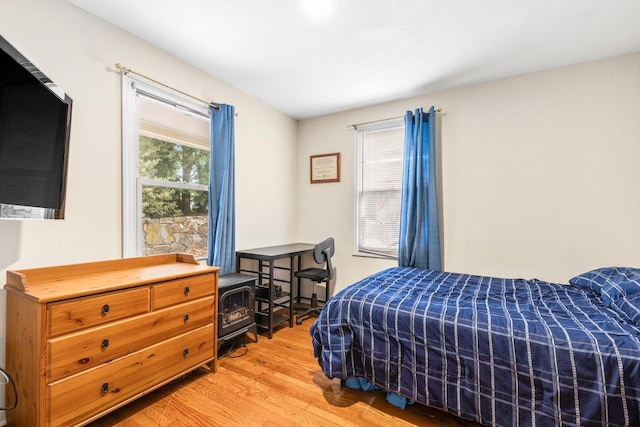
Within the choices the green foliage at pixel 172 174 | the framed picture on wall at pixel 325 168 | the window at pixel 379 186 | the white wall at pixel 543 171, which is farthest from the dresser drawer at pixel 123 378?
the white wall at pixel 543 171

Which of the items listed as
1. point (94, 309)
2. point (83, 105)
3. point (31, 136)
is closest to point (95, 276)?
point (94, 309)

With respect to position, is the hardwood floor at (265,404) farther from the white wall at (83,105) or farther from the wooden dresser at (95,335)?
the white wall at (83,105)

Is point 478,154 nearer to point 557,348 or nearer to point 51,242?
point 557,348

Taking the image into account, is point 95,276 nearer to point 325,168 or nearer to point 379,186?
point 325,168

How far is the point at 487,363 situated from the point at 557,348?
Result: 0.31m

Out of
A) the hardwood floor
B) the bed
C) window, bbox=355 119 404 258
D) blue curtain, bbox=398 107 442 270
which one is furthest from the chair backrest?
the hardwood floor

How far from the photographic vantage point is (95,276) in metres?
1.74

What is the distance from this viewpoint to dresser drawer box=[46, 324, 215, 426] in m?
1.35

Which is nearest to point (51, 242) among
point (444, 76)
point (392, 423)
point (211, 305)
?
point (211, 305)

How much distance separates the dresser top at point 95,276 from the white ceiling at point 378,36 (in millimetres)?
1637

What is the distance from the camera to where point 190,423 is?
63.2 inches

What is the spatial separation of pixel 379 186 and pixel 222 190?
1.76 meters

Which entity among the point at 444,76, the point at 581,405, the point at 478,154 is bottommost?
the point at 581,405

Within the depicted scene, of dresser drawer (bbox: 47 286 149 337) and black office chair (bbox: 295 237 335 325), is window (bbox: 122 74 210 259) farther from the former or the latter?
black office chair (bbox: 295 237 335 325)
